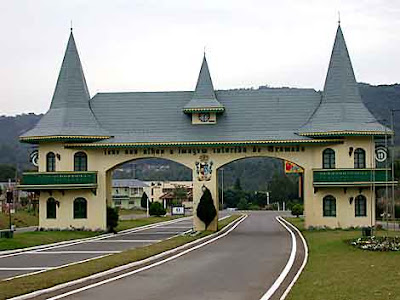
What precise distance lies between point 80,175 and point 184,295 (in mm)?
29409

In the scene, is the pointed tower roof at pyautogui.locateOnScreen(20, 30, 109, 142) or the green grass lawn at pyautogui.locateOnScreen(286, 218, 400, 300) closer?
the green grass lawn at pyautogui.locateOnScreen(286, 218, 400, 300)

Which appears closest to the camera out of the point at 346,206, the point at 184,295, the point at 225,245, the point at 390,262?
the point at 184,295

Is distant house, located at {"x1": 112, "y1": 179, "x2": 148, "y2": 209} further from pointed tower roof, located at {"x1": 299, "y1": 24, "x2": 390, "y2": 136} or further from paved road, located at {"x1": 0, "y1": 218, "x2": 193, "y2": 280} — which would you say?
paved road, located at {"x1": 0, "y1": 218, "x2": 193, "y2": 280}

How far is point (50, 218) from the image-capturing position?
45.2 m

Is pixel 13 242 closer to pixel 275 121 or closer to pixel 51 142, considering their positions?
pixel 51 142

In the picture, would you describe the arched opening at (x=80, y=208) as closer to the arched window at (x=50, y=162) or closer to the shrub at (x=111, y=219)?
the shrub at (x=111, y=219)

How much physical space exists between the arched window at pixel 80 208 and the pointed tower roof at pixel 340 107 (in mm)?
13899

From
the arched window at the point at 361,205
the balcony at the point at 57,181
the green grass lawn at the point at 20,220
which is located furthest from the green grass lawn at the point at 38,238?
the arched window at the point at 361,205

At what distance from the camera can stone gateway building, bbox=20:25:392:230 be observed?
4328cm

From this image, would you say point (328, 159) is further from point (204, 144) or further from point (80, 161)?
point (80, 161)

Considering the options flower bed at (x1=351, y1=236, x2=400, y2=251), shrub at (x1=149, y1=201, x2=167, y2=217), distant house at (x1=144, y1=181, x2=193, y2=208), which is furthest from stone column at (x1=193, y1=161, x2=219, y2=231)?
distant house at (x1=144, y1=181, x2=193, y2=208)

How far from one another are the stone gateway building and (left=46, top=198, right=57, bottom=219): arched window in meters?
0.06

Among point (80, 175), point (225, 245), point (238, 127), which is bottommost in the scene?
point (225, 245)

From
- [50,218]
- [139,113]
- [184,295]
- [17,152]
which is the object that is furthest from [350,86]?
[17,152]
